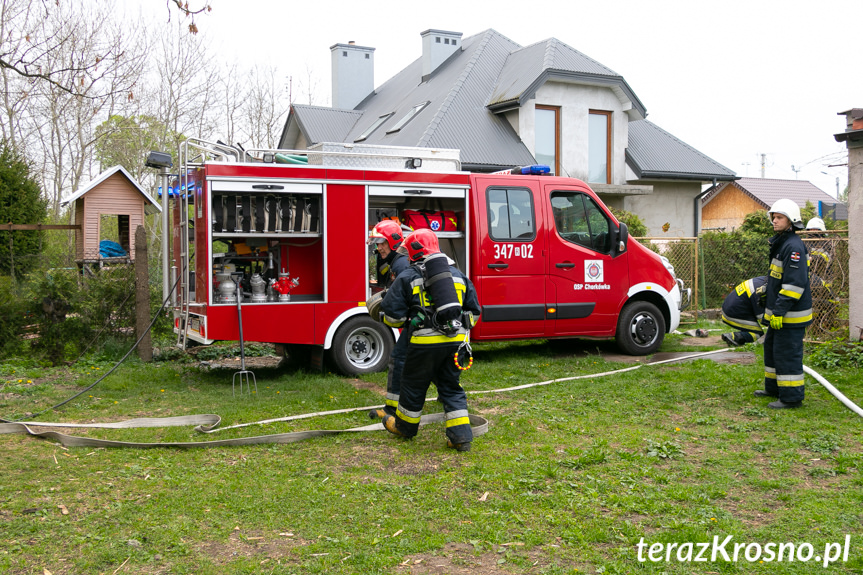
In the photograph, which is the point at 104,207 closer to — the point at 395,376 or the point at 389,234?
the point at 389,234

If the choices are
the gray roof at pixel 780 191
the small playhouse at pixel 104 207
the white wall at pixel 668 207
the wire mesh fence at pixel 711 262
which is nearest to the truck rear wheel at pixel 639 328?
the wire mesh fence at pixel 711 262

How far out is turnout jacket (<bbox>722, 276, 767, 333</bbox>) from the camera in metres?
7.21

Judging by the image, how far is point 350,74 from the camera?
27500 millimetres

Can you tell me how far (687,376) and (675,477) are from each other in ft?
12.5

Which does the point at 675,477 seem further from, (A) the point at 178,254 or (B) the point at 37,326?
(B) the point at 37,326

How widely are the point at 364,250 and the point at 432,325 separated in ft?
11.0

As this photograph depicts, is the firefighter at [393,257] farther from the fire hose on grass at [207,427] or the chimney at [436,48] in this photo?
the chimney at [436,48]

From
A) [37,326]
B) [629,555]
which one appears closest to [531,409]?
[629,555]

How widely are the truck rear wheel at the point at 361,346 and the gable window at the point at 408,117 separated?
40.5ft

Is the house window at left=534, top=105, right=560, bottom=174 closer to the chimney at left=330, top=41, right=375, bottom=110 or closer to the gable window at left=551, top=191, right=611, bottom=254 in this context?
the chimney at left=330, top=41, right=375, bottom=110

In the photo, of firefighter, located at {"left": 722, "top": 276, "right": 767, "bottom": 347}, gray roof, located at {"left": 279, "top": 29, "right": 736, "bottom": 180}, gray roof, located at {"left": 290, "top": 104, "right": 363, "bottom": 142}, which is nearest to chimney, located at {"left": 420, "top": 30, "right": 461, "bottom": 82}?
gray roof, located at {"left": 279, "top": 29, "right": 736, "bottom": 180}

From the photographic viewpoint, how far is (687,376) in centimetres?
838

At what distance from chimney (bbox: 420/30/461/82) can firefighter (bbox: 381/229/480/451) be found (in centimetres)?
1972

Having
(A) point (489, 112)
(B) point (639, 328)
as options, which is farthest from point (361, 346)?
(A) point (489, 112)
